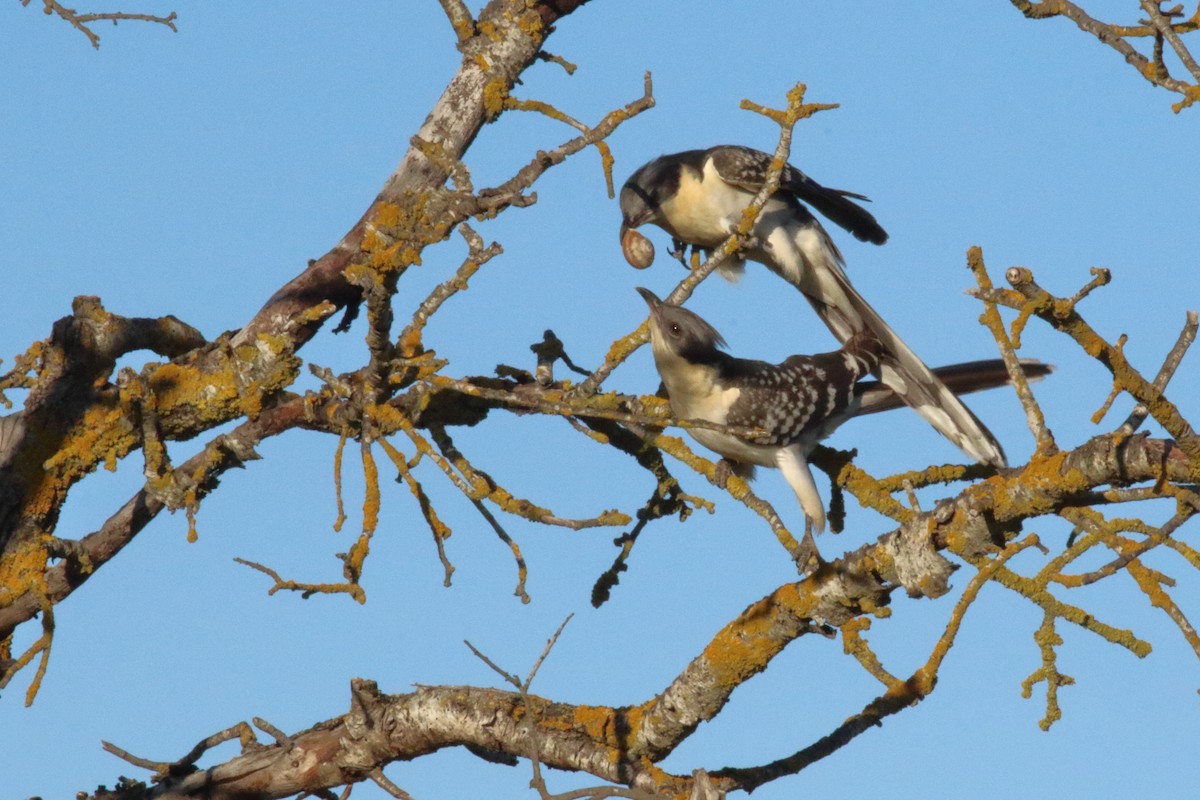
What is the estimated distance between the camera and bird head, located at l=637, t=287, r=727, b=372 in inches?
236

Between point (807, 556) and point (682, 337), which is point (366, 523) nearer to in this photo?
point (807, 556)

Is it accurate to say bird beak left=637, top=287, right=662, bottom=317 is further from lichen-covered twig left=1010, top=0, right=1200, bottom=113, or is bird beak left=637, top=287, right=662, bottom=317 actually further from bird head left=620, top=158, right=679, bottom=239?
lichen-covered twig left=1010, top=0, right=1200, bottom=113

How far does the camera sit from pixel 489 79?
5.25 meters

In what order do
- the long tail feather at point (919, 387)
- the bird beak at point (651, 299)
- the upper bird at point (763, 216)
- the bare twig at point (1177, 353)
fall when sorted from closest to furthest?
the bare twig at point (1177, 353) < the long tail feather at point (919, 387) < the bird beak at point (651, 299) < the upper bird at point (763, 216)

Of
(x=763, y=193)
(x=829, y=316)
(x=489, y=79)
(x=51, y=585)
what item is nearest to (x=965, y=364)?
(x=829, y=316)

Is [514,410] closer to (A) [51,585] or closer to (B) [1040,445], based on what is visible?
(A) [51,585]

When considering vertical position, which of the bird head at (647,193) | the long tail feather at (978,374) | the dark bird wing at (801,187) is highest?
the bird head at (647,193)

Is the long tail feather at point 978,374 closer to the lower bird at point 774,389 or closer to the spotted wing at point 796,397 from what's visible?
the lower bird at point 774,389

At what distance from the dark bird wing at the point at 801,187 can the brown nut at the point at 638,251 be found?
559mm

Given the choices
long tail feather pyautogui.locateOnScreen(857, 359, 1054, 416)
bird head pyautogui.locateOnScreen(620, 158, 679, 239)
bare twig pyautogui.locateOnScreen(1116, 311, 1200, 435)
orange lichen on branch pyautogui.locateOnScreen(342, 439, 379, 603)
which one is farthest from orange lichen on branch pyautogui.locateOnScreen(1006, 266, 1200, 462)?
bird head pyautogui.locateOnScreen(620, 158, 679, 239)

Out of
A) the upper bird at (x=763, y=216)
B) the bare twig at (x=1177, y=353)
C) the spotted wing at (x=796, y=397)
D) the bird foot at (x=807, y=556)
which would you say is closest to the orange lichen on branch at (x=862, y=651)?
the bird foot at (x=807, y=556)

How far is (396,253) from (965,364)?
3.06 metres

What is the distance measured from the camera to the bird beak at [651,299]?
20.2 feet

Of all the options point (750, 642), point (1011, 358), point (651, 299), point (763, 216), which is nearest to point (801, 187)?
point (763, 216)
